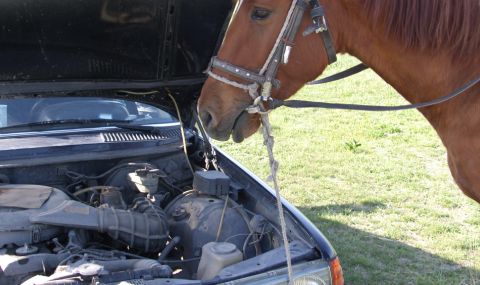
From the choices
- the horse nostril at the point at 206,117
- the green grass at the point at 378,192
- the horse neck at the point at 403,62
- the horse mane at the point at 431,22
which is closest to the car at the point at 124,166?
the horse nostril at the point at 206,117

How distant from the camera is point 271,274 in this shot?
2076 millimetres

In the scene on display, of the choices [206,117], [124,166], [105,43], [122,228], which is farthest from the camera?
[124,166]

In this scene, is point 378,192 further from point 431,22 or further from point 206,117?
point 206,117

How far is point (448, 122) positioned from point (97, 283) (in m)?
1.63

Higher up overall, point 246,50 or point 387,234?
point 246,50

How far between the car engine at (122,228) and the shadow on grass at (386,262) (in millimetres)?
1421

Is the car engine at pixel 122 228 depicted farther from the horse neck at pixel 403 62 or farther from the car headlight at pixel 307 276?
the horse neck at pixel 403 62

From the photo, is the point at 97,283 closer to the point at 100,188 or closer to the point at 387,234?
the point at 100,188

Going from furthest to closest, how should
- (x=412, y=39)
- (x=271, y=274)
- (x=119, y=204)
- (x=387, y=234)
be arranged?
(x=387, y=234) → (x=119, y=204) → (x=412, y=39) → (x=271, y=274)

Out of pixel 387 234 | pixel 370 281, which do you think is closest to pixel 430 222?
pixel 387 234

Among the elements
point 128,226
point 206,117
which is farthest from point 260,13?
point 128,226

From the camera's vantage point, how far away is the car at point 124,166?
2.19 m

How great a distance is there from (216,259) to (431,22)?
1.30 meters

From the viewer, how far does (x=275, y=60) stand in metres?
2.15
